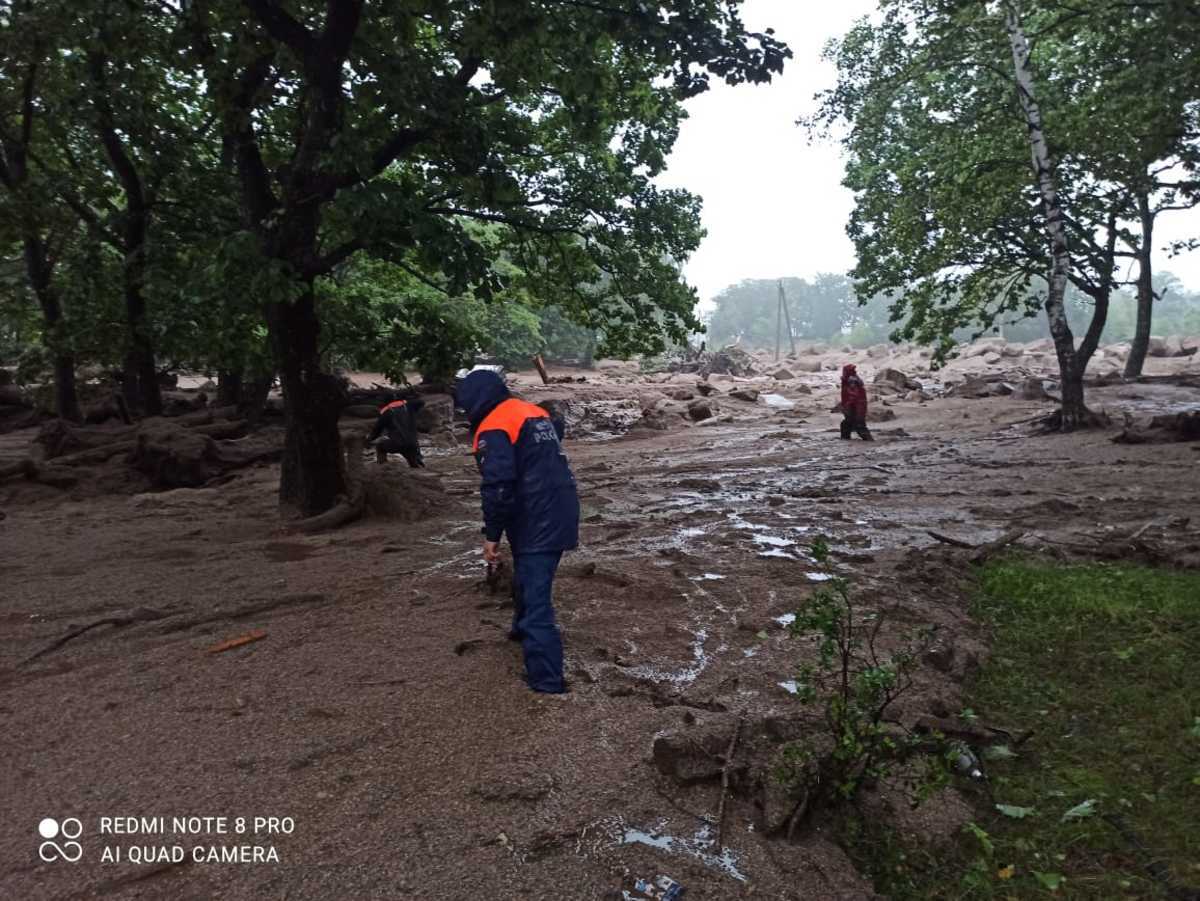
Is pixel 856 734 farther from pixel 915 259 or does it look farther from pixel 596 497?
pixel 915 259

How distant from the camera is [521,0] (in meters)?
6.12

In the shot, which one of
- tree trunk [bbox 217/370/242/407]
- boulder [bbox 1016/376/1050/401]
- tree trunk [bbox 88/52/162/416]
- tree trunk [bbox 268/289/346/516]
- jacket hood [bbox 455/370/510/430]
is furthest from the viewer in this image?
boulder [bbox 1016/376/1050/401]

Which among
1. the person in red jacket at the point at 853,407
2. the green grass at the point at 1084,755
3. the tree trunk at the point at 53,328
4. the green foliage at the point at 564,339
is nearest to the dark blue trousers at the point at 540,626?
the green grass at the point at 1084,755

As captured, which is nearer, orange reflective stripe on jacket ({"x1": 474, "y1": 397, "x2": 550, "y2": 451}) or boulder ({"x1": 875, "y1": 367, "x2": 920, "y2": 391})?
orange reflective stripe on jacket ({"x1": 474, "y1": 397, "x2": 550, "y2": 451})

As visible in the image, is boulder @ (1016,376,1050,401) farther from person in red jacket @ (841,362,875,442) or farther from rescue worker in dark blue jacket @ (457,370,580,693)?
rescue worker in dark blue jacket @ (457,370,580,693)

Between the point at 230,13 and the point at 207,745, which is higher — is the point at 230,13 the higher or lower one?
the higher one

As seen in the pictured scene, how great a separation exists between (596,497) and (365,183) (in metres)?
5.10

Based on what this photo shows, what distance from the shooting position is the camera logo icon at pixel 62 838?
2.63 m

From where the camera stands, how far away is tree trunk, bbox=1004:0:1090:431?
12789 mm

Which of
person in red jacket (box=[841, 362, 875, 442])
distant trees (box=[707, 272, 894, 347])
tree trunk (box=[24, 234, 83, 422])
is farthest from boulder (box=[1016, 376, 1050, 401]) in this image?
distant trees (box=[707, 272, 894, 347])

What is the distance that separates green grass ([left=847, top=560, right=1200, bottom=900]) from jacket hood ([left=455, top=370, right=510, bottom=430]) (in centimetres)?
267

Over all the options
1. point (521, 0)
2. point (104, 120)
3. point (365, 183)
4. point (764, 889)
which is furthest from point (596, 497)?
point (104, 120)

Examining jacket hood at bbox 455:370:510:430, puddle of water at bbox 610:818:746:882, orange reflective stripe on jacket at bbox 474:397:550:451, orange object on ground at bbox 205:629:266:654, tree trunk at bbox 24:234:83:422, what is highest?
tree trunk at bbox 24:234:83:422

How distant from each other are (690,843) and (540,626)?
142 centimetres
